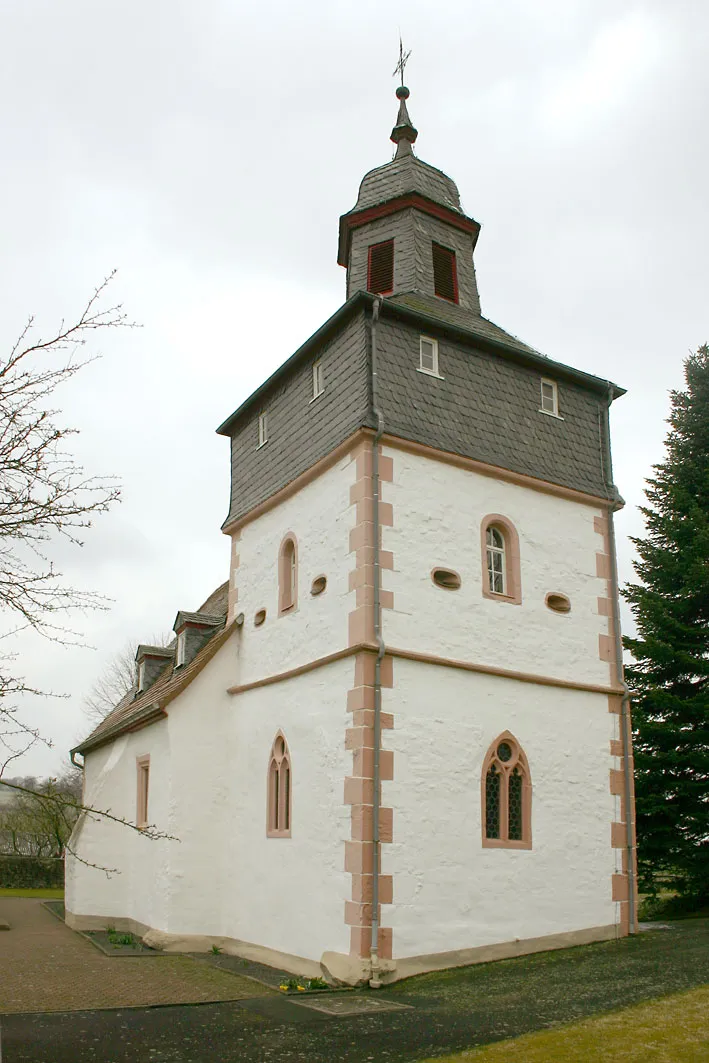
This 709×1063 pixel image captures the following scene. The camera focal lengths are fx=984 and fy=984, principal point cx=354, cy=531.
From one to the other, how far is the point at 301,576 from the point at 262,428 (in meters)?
3.93

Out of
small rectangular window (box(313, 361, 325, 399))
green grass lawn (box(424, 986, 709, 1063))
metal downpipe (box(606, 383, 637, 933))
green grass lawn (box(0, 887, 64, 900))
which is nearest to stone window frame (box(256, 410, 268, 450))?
small rectangular window (box(313, 361, 325, 399))

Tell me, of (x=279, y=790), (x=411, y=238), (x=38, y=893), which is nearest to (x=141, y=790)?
(x=279, y=790)

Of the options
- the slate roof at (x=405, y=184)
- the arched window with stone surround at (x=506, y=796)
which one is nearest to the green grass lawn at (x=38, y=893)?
the arched window with stone surround at (x=506, y=796)

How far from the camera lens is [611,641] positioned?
16219mm

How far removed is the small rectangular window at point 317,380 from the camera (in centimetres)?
1650

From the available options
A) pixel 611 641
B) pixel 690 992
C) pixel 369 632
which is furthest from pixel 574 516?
pixel 690 992

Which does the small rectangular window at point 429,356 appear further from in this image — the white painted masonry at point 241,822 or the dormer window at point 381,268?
the white painted masonry at point 241,822

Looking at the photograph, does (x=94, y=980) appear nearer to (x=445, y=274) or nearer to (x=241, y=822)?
(x=241, y=822)

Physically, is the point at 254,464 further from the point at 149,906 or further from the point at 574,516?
the point at 149,906

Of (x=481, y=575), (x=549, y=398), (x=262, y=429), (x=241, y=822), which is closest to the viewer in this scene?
(x=481, y=575)

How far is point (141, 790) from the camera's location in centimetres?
1950

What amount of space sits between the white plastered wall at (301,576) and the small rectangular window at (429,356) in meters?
2.12

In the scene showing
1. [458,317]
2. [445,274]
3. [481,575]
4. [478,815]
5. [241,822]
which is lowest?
[241,822]

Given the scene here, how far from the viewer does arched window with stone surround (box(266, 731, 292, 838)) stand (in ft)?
49.1
